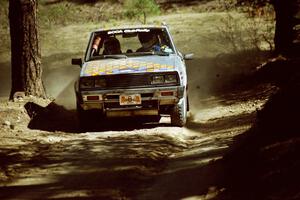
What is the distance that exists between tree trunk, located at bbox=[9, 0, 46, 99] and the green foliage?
14.3m

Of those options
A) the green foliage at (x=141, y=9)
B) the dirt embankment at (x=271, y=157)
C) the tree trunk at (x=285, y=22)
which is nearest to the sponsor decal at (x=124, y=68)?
the dirt embankment at (x=271, y=157)

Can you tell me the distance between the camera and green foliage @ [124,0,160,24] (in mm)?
25922

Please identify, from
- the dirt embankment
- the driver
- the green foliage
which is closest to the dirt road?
the dirt embankment

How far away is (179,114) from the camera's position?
380 inches

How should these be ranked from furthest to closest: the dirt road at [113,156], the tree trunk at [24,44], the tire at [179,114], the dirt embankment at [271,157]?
the tree trunk at [24,44] → the tire at [179,114] → the dirt road at [113,156] → the dirt embankment at [271,157]

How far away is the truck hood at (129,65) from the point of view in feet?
30.8

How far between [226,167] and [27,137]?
12.6 ft

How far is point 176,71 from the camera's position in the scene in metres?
9.34

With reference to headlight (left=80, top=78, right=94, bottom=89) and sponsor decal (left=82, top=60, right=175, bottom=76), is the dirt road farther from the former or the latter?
sponsor decal (left=82, top=60, right=175, bottom=76)

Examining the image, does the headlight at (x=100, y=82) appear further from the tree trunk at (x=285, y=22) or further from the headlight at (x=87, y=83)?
the tree trunk at (x=285, y=22)

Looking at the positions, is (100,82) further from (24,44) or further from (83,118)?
(24,44)

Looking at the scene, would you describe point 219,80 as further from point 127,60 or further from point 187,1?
point 187,1

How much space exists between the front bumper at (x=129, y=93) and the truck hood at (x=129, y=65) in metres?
0.32

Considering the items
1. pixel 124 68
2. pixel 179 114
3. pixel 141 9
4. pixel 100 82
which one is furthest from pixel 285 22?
pixel 141 9
